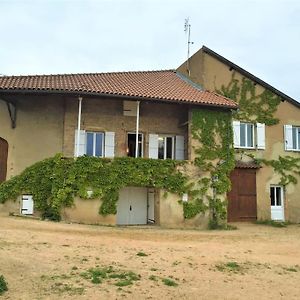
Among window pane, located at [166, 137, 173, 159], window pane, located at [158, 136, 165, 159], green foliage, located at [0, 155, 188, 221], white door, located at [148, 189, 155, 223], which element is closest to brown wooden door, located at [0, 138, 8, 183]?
green foliage, located at [0, 155, 188, 221]

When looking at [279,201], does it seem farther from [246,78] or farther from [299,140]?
[246,78]

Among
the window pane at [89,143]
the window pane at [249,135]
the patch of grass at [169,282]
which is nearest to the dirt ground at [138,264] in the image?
the patch of grass at [169,282]

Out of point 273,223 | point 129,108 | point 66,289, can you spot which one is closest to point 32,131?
point 129,108

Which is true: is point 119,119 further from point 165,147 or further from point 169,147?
point 169,147

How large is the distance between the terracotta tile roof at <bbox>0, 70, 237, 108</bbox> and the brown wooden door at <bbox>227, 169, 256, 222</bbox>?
3884mm

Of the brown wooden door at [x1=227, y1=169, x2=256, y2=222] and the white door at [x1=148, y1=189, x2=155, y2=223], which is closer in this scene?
the white door at [x1=148, y1=189, x2=155, y2=223]

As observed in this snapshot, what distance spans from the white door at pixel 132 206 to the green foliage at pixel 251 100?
6.73 m

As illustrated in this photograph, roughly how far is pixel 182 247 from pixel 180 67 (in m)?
14.7

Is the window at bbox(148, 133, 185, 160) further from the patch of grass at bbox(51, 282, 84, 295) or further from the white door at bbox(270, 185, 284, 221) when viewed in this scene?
the patch of grass at bbox(51, 282, 84, 295)

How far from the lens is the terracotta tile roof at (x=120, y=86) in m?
15.7

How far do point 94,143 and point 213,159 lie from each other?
17.3 ft

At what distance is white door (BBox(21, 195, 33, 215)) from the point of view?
49.9 feet

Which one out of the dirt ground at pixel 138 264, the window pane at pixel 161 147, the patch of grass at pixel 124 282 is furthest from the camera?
the window pane at pixel 161 147

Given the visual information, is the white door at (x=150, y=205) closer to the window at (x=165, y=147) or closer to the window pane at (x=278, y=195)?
→ the window at (x=165, y=147)
